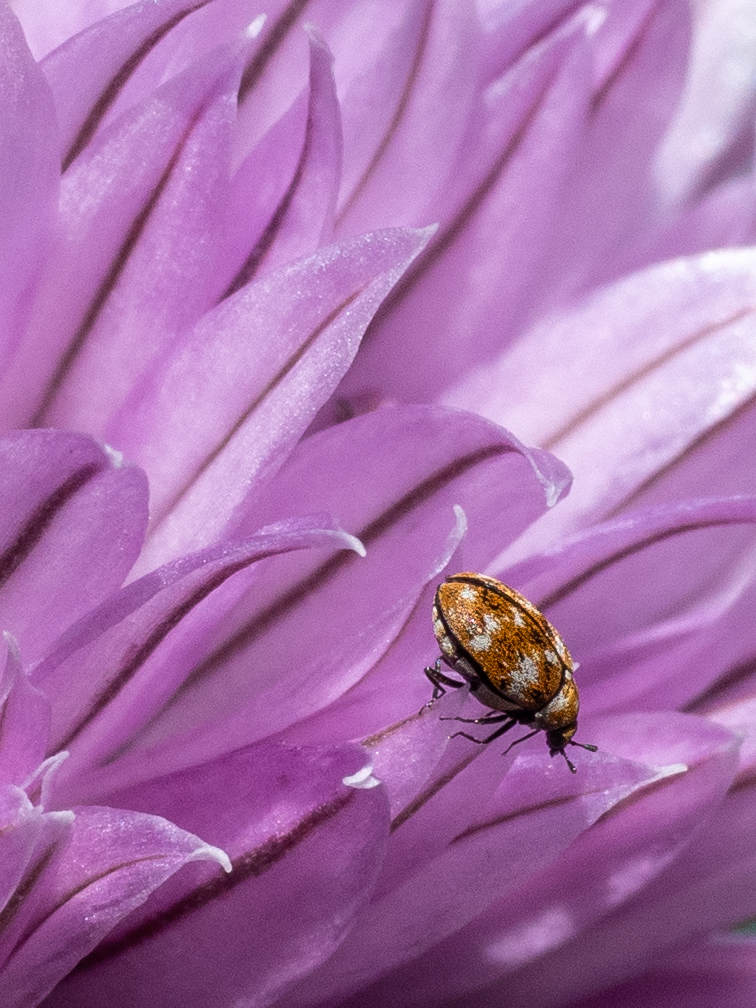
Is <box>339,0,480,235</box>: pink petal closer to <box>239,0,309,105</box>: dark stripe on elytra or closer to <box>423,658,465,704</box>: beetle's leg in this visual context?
<box>239,0,309,105</box>: dark stripe on elytra

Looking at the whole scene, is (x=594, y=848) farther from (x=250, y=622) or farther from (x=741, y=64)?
(x=741, y=64)

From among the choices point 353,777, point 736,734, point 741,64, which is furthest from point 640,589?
point 741,64

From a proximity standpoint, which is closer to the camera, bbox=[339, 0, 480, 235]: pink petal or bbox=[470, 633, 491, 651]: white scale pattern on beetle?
bbox=[470, 633, 491, 651]: white scale pattern on beetle

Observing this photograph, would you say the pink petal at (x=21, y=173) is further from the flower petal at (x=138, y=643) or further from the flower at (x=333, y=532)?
the flower petal at (x=138, y=643)

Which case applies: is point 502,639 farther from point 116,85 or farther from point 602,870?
point 116,85

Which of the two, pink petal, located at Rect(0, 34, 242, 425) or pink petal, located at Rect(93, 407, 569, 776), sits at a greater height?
pink petal, located at Rect(0, 34, 242, 425)

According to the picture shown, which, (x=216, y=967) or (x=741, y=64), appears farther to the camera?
(x=741, y=64)

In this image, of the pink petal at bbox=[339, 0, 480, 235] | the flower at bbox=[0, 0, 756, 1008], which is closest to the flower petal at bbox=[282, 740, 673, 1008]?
the flower at bbox=[0, 0, 756, 1008]
